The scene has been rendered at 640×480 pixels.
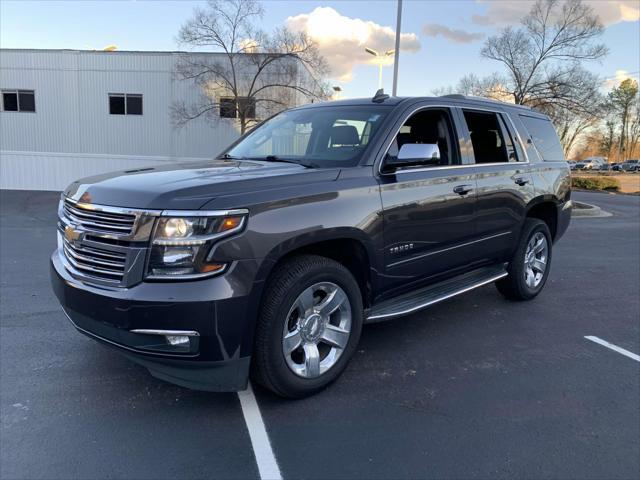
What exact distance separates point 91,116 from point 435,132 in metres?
24.3

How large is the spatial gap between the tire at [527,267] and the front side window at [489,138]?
34.2 inches

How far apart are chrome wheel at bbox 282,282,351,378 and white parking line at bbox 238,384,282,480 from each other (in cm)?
38

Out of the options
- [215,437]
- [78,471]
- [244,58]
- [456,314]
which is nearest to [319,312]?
[215,437]

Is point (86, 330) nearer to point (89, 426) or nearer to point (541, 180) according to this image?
point (89, 426)

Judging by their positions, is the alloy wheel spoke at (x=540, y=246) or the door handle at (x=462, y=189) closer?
the door handle at (x=462, y=189)

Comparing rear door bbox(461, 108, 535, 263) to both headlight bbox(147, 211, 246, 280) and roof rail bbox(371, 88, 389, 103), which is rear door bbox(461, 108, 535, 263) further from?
headlight bbox(147, 211, 246, 280)

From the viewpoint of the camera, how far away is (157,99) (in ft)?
79.2

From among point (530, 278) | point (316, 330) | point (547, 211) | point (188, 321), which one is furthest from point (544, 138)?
point (188, 321)

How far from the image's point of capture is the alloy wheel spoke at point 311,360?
329 cm

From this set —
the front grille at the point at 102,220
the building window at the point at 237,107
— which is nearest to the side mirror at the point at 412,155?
the front grille at the point at 102,220

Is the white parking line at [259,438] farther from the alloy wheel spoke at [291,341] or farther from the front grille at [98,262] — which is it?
the front grille at [98,262]

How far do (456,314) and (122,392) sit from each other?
3.33 metres

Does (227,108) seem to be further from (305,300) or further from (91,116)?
(305,300)

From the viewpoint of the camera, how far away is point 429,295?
13.7ft
